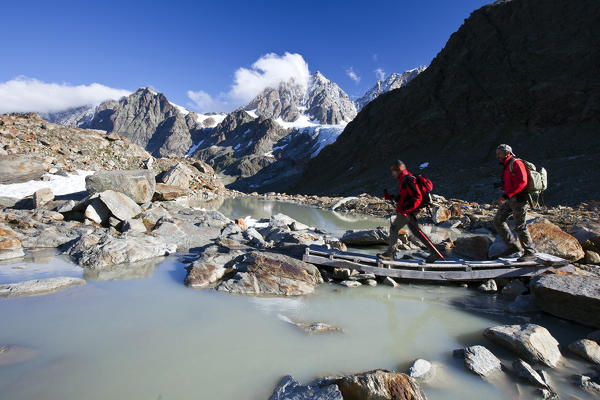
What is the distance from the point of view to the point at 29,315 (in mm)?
4625

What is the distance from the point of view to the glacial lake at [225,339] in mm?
3318

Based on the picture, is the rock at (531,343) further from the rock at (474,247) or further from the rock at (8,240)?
the rock at (8,240)

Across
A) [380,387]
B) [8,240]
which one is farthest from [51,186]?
[380,387]

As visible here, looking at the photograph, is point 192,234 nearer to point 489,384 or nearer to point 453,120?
point 489,384

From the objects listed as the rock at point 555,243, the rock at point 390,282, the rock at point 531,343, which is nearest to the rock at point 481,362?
the rock at point 531,343

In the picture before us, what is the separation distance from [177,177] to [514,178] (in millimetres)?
32040

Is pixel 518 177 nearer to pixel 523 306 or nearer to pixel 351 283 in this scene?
pixel 523 306

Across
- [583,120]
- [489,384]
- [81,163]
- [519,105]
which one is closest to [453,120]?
[519,105]

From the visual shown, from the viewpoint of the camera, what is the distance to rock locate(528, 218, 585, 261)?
24.0ft

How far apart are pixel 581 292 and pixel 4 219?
15441 mm

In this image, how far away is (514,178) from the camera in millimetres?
6422

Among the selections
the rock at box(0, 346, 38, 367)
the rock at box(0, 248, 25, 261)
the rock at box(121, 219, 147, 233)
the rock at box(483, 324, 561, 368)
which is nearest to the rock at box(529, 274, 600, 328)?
the rock at box(483, 324, 561, 368)

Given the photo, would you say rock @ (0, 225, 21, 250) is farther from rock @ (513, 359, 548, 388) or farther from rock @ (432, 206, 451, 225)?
rock @ (432, 206, 451, 225)

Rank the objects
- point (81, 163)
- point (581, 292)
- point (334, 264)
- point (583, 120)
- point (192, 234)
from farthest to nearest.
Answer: point (583, 120), point (81, 163), point (192, 234), point (334, 264), point (581, 292)
